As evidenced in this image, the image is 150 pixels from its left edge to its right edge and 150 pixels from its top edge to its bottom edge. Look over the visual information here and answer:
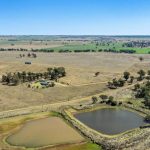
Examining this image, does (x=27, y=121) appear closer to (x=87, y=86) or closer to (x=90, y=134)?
(x=90, y=134)

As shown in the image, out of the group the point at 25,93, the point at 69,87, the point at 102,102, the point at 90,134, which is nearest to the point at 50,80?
the point at 69,87

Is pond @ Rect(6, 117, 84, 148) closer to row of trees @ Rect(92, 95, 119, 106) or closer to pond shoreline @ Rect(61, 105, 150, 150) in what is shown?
pond shoreline @ Rect(61, 105, 150, 150)

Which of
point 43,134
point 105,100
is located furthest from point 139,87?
point 43,134

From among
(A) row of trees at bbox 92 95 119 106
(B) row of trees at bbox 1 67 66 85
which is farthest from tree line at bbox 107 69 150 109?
(B) row of trees at bbox 1 67 66 85

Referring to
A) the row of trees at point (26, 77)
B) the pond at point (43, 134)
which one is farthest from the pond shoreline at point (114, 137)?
the row of trees at point (26, 77)

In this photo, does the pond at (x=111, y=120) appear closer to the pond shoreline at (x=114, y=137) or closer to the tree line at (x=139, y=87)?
the pond shoreline at (x=114, y=137)

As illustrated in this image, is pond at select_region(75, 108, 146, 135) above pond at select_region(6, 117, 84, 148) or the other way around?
above

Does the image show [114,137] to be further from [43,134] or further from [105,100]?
[105,100]
